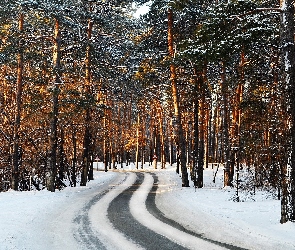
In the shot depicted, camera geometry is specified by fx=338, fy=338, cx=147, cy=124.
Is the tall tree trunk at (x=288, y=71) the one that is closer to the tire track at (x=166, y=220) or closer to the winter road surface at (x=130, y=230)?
the tire track at (x=166, y=220)

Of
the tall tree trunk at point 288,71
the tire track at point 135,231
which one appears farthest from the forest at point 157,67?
the tire track at point 135,231

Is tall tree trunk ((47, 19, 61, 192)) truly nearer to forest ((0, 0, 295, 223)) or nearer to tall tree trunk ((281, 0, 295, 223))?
forest ((0, 0, 295, 223))

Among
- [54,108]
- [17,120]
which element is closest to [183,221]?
[54,108]

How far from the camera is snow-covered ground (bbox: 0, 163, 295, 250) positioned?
7.19 meters

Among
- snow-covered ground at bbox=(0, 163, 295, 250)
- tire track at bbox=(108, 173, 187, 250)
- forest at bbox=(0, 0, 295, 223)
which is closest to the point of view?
tire track at bbox=(108, 173, 187, 250)

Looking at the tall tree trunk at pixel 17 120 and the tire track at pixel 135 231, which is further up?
the tall tree trunk at pixel 17 120

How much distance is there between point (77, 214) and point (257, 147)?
24.6 ft

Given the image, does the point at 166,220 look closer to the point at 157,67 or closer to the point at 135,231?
the point at 135,231

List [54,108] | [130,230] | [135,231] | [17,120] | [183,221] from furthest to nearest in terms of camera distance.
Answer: [17,120] → [54,108] → [183,221] → [130,230] → [135,231]

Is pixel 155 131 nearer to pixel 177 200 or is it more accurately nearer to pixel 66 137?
pixel 66 137

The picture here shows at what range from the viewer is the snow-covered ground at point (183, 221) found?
23.6 ft

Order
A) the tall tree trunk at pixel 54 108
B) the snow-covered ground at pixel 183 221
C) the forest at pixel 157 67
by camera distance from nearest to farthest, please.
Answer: the snow-covered ground at pixel 183 221
the forest at pixel 157 67
the tall tree trunk at pixel 54 108

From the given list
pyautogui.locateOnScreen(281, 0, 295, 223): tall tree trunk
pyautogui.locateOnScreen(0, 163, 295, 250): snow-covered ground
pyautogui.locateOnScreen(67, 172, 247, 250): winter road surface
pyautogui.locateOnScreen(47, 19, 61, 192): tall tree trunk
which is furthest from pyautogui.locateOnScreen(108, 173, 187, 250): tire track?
pyautogui.locateOnScreen(47, 19, 61, 192): tall tree trunk

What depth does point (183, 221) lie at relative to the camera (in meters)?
9.48
